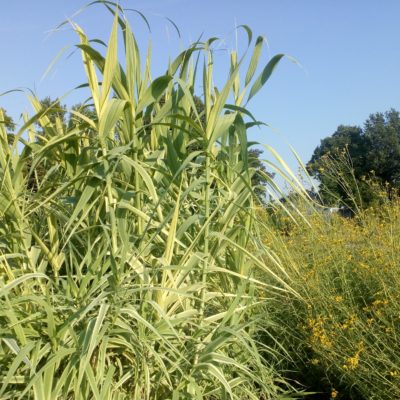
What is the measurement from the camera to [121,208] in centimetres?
228

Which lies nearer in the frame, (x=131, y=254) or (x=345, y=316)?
(x=131, y=254)

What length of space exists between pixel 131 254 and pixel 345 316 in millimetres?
1596

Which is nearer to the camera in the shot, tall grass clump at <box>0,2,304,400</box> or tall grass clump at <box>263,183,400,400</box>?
tall grass clump at <box>0,2,304,400</box>

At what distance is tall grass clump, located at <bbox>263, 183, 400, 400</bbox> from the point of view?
113 inches

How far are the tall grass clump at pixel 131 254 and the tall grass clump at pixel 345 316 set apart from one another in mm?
446

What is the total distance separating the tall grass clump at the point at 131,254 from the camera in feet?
6.97

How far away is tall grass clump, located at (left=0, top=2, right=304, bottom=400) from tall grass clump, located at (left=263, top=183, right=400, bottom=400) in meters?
0.45

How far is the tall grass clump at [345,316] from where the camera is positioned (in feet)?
9.40

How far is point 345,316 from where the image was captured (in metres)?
3.33

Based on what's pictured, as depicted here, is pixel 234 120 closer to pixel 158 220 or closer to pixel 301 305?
pixel 158 220

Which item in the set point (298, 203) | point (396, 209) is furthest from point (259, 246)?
point (298, 203)

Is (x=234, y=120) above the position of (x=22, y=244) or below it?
above

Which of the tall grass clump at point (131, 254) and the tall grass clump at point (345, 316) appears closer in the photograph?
the tall grass clump at point (131, 254)

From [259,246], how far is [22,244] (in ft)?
3.76
